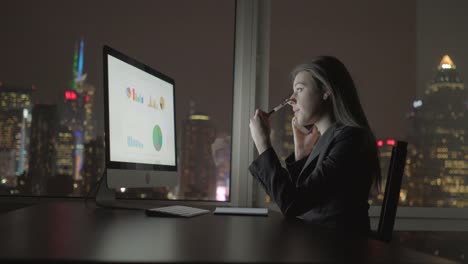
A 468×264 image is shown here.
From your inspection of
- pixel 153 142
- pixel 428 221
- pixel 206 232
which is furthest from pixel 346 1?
pixel 206 232

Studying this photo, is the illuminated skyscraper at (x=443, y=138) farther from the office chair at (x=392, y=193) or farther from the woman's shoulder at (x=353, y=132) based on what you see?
the office chair at (x=392, y=193)

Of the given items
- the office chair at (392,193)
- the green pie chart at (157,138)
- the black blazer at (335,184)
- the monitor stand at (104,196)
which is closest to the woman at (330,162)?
the black blazer at (335,184)

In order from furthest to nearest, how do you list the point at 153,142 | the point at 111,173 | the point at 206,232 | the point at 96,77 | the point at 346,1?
the point at 346,1 → the point at 96,77 → the point at 153,142 → the point at 111,173 → the point at 206,232

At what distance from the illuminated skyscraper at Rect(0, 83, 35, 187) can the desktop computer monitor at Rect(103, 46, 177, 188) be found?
892 mm

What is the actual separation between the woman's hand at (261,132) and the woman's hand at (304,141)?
328 mm

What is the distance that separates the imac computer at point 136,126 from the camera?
1614 mm

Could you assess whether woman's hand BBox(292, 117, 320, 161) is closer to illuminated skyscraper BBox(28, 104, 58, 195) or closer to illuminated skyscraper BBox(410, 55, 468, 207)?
illuminated skyscraper BBox(410, 55, 468, 207)

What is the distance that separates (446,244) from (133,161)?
1846mm

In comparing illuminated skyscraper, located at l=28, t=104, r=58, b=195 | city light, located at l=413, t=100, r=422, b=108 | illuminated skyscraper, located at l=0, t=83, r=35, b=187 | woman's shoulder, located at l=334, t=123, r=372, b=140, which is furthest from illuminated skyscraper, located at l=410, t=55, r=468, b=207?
illuminated skyscraper, located at l=0, t=83, r=35, b=187

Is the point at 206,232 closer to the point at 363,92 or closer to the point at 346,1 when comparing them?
the point at 363,92

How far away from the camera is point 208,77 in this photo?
2.62 metres

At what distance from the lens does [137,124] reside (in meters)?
1.78

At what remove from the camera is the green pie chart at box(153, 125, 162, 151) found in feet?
6.30

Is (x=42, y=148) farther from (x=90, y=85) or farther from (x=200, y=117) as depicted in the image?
(x=200, y=117)
